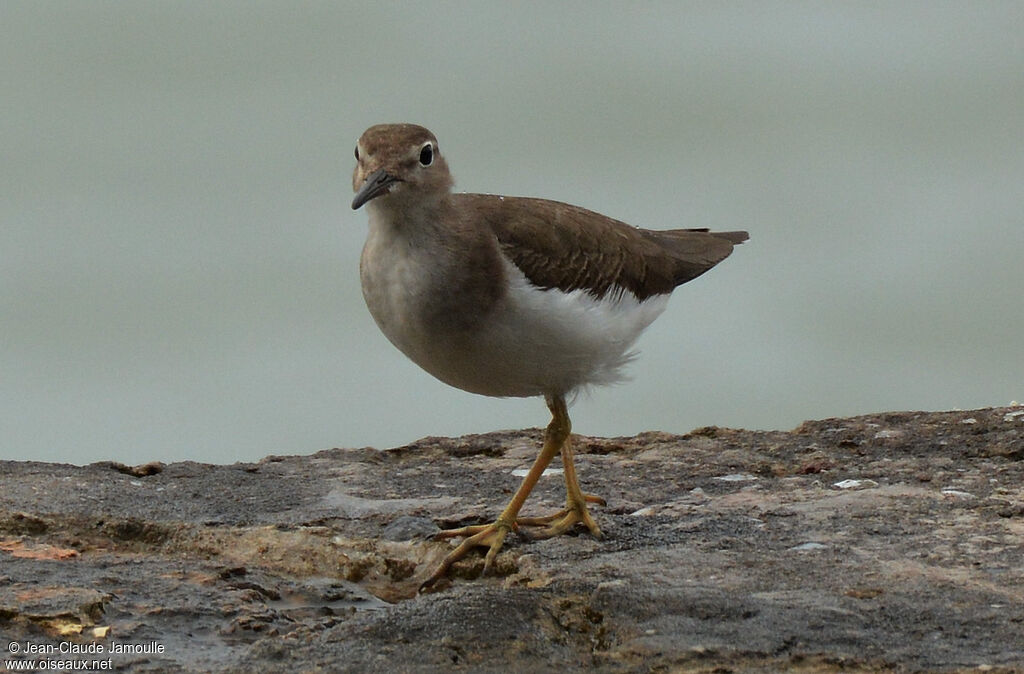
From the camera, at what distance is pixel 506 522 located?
710 centimetres

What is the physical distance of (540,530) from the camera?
23.8 feet

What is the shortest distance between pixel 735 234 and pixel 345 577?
4.18m

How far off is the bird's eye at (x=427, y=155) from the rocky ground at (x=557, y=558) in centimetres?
180

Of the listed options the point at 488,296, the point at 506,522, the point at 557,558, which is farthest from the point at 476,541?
the point at 488,296

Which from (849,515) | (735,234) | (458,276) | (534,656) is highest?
Answer: (735,234)

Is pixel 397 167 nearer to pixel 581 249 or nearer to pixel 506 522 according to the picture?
pixel 581 249

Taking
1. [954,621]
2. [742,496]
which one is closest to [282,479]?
[742,496]

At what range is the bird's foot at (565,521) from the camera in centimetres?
Answer: 713

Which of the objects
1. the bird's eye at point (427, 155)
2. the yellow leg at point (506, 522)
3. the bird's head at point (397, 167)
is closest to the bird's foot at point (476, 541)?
the yellow leg at point (506, 522)

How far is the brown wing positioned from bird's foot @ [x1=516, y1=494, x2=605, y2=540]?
1155mm

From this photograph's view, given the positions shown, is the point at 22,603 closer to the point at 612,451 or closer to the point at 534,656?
the point at 534,656

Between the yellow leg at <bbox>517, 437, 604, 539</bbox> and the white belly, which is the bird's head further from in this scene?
the yellow leg at <bbox>517, 437, 604, 539</bbox>

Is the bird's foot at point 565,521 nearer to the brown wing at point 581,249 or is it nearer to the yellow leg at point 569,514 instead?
the yellow leg at point 569,514

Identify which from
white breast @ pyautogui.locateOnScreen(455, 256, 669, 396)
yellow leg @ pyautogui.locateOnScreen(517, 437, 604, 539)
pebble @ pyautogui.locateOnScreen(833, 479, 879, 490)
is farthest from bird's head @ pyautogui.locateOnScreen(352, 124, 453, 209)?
pebble @ pyautogui.locateOnScreen(833, 479, 879, 490)
